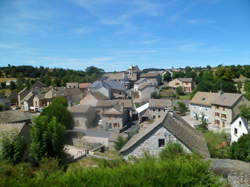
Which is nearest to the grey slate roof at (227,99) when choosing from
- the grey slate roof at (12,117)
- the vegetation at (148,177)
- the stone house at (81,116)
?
the stone house at (81,116)

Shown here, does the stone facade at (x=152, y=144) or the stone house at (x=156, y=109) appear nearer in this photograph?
the stone facade at (x=152, y=144)

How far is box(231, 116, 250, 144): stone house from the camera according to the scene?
2691 cm

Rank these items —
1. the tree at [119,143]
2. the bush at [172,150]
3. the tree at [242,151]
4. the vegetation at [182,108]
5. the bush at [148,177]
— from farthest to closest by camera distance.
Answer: the vegetation at [182,108], the tree at [119,143], the tree at [242,151], the bush at [172,150], the bush at [148,177]

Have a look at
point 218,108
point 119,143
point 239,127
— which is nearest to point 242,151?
point 239,127

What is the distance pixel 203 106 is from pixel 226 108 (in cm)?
673

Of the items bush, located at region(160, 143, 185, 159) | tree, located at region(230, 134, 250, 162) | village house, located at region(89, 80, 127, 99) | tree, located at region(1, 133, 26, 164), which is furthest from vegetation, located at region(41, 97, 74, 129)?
tree, located at region(230, 134, 250, 162)

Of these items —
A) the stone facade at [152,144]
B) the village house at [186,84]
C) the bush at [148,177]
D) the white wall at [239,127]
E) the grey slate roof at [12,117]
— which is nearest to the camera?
the bush at [148,177]

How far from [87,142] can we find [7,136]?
1214 centimetres

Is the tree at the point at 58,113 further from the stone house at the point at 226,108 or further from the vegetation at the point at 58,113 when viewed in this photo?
the stone house at the point at 226,108

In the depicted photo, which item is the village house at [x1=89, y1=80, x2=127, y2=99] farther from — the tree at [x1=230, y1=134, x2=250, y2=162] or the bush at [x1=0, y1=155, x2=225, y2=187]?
the bush at [x1=0, y1=155, x2=225, y2=187]

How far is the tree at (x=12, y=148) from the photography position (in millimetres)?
22484

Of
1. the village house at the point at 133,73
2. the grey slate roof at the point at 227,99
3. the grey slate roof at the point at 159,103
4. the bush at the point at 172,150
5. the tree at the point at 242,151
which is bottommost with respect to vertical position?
the tree at the point at 242,151

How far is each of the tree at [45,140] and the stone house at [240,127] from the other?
2548cm

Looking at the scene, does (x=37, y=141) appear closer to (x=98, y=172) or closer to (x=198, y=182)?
(x=98, y=172)
